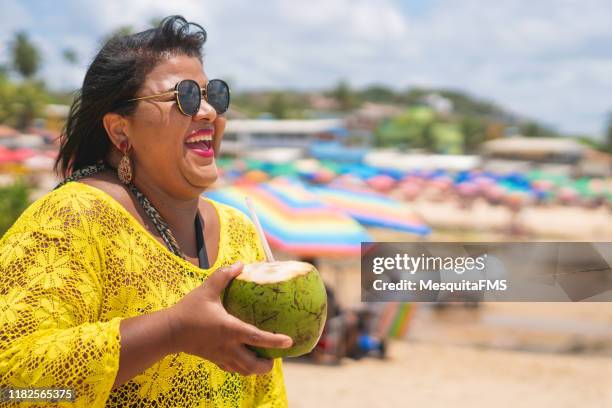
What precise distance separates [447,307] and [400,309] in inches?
168

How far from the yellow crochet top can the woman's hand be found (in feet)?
0.41

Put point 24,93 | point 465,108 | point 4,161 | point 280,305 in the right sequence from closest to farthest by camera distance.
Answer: point 280,305 < point 4,161 < point 24,93 < point 465,108

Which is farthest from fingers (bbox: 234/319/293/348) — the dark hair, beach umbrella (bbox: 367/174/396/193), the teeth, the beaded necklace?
beach umbrella (bbox: 367/174/396/193)

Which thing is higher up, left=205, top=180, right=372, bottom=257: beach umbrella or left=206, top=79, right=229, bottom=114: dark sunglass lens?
left=206, top=79, right=229, bottom=114: dark sunglass lens

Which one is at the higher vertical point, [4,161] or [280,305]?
[280,305]

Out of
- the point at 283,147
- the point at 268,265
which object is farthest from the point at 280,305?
the point at 283,147

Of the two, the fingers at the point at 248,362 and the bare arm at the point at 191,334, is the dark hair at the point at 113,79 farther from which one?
the fingers at the point at 248,362

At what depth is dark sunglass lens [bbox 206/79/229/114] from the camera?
1658mm

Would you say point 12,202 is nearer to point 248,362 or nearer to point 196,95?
point 196,95

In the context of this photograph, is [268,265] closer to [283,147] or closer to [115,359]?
[115,359]

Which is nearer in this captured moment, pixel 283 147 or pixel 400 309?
pixel 400 309

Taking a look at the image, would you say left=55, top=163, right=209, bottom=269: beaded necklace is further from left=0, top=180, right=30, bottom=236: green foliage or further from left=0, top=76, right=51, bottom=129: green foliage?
left=0, top=76, right=51, bottom=129: green foliage

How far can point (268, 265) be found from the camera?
1.49 metres

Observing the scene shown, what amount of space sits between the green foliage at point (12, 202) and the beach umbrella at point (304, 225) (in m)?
2.92
